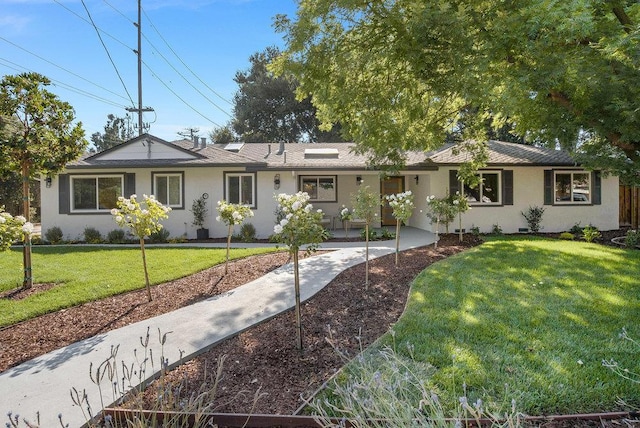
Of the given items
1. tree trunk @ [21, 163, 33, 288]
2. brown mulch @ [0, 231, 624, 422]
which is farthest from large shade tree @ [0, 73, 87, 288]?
brown mulch @ [0, 231, 624, 422]

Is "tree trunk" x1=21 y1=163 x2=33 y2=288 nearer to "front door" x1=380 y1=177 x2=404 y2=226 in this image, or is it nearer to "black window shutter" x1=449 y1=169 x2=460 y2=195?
"black window shutter" x1=449 y1=169 x2=460 y2=195

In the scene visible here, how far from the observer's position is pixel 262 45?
29.6 metres

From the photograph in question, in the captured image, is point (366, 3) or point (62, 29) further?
point (62, 29)

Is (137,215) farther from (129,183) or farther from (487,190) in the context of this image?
(487,190)

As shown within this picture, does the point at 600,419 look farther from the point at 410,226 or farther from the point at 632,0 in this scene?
the point at 410,226

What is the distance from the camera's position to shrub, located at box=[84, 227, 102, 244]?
41.0ft

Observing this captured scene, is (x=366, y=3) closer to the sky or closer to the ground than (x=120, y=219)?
closer to the sky

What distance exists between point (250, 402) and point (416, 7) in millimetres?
6073

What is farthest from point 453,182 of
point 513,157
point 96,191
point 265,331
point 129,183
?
point 96,191

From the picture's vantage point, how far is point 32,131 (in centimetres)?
658

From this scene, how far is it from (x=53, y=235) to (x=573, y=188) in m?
18.6

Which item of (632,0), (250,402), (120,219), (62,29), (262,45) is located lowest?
(250,402)

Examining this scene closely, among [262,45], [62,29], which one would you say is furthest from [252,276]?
[262,45]

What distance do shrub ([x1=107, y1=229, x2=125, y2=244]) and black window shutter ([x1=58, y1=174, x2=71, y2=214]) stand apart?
81.1 inches
